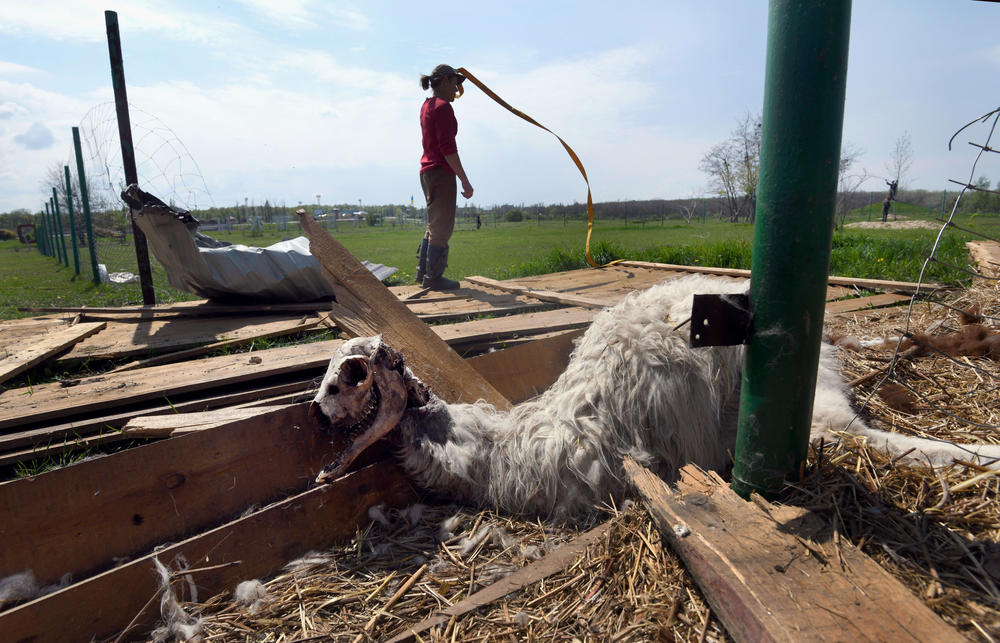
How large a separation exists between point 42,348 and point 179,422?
6.36 feet

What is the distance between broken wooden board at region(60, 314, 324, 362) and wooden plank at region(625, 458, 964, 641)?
3689 mm

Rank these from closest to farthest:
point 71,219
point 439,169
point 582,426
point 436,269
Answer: point 582,426
point 439,169
point 436,269
point 71,219

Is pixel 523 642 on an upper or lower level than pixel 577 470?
lower

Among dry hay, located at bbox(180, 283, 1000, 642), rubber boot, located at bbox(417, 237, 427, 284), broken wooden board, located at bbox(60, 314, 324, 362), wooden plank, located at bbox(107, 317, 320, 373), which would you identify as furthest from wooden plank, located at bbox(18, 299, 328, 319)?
dry hay, located at bbox(180, 283, 1000, 642)

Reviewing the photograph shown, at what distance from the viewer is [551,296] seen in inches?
237

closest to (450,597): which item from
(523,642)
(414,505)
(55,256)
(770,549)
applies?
(523,642)

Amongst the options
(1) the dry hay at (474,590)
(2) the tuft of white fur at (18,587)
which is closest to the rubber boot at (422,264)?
(1) the dry hay at (474,590)

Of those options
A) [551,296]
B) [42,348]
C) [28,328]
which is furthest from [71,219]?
[551,296]

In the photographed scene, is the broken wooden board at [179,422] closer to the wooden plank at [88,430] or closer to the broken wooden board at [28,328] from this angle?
the wooden plank at [88,430]

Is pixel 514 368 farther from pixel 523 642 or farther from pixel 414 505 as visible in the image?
pixel 523 642

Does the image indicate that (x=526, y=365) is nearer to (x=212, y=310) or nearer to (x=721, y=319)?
(x=721, y=319)

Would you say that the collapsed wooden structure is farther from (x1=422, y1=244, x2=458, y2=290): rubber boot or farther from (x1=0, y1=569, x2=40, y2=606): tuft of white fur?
(x1=422, y1=244, x2=458, y2=290): rubber boot

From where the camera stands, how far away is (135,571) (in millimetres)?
2031

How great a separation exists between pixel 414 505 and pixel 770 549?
1.60 metres
